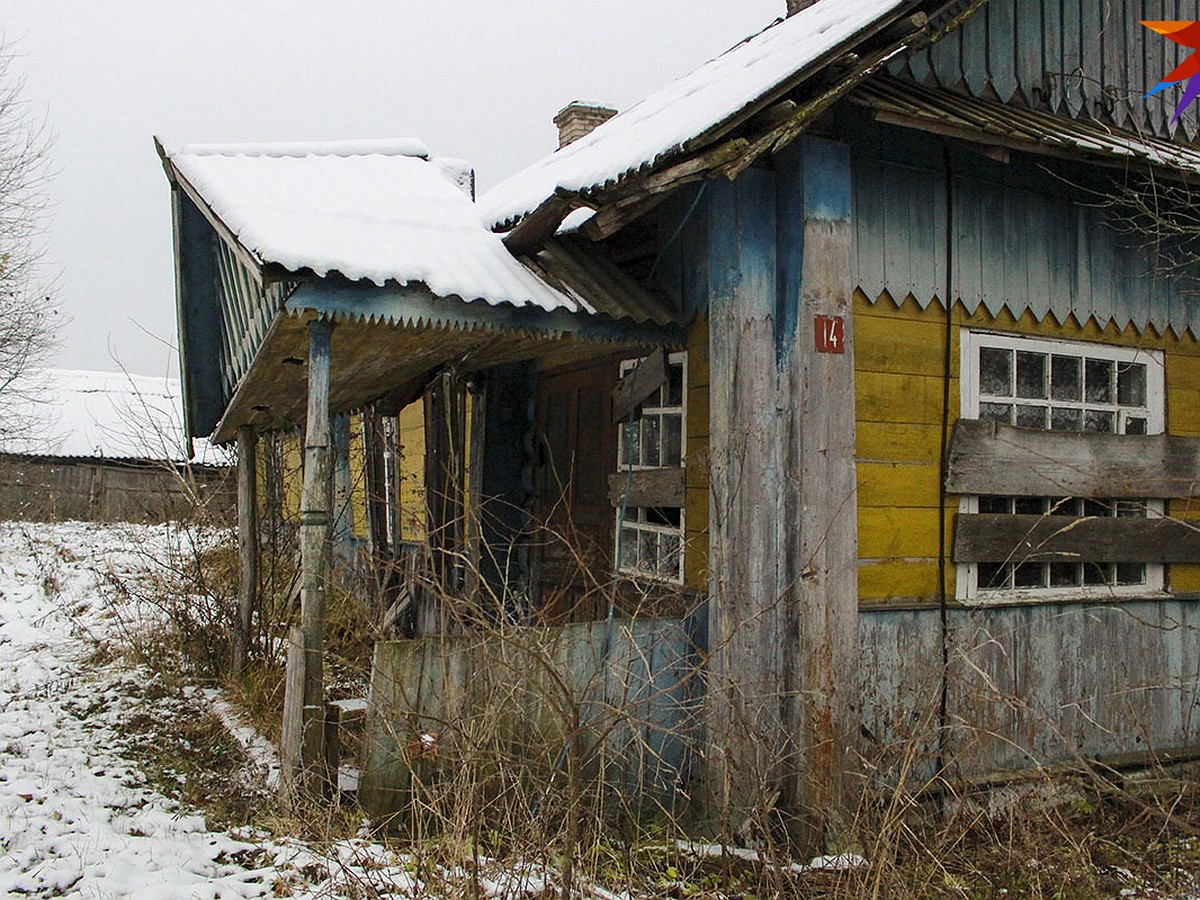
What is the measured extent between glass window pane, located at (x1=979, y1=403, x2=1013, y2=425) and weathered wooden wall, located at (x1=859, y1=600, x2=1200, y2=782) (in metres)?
1.03

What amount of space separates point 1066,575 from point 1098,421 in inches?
36.2

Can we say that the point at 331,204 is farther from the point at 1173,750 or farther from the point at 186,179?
the point at 1173,750

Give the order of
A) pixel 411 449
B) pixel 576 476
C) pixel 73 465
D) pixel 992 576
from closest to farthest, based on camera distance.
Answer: pixel 992 576 < pixel 576 476 < pixel 411 449 < pixel 73 465

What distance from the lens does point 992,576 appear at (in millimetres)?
5465

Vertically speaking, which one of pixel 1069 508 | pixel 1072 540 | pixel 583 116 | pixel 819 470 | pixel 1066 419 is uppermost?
pixel 583 116

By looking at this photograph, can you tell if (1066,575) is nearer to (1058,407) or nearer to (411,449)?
(1058,407)

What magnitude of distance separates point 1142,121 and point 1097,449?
7.39 ft

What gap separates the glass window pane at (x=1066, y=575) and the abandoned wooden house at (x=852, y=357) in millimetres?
23

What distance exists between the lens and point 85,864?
454 cm

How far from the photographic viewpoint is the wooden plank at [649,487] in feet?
18.1

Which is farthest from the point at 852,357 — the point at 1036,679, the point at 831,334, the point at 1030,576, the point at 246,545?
the point at 246,545

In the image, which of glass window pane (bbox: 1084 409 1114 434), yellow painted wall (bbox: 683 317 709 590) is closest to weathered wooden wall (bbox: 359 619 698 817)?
yellow painted wall (bbox: 683 317 709 590)

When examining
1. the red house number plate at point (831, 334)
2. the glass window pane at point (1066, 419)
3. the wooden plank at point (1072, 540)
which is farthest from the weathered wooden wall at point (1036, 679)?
the red house number plate at point (831, 334)

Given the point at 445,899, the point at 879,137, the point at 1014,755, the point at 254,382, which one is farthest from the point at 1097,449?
the point at 254,382
